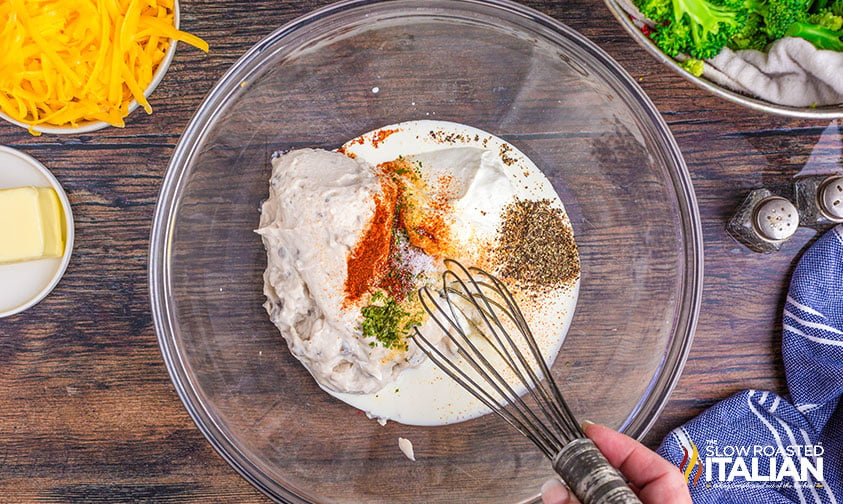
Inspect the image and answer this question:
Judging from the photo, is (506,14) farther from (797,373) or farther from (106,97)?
(797,373)

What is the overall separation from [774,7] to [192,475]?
2.00 metres

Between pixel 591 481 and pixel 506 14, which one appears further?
pixel 506 14

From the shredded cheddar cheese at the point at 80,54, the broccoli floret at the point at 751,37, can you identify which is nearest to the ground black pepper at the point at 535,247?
the broccoli floret at the point at 751,37

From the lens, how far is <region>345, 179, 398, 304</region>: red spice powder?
1.45 metres

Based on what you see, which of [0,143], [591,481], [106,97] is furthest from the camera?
[0,143]

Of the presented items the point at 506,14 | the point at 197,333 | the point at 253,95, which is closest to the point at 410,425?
the point at 197,333

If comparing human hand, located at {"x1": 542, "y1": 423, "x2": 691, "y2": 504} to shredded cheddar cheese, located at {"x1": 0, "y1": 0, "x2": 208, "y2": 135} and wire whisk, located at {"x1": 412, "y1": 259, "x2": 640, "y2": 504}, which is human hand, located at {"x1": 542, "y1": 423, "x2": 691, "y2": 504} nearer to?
wire whisk, located at {"x1": 412, "y1": 259, "x2": 640, "y2": 504}

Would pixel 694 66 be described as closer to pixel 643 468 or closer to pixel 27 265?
pixel 643 468

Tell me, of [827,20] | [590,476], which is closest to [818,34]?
[827,20]

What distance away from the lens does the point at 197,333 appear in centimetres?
169

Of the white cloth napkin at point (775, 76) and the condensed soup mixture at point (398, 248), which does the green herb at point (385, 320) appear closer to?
the condensed soup mixture at point (398, 248)

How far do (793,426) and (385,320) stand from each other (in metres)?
1.24

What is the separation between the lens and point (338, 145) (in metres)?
1.72

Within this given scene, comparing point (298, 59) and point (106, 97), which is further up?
point (298, 59)
